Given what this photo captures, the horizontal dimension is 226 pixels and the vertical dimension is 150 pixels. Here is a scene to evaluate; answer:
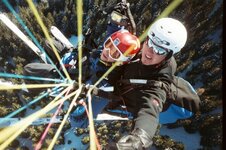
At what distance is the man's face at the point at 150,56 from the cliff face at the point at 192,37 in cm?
114

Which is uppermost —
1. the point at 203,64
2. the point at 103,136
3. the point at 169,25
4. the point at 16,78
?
the point at 169,25

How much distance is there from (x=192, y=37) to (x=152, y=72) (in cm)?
172

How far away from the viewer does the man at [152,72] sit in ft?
4.99

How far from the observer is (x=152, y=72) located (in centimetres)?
182

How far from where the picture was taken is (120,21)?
2.13 m

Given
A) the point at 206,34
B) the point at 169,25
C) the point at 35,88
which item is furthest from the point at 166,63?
the point at 206,34

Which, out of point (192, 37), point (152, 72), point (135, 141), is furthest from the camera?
point (192, 37)

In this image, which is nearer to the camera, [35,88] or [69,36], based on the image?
[35,88]

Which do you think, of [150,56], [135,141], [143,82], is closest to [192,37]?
[150,56]

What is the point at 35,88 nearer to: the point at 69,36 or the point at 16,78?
the point at 16,78

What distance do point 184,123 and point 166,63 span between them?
1.74 meters

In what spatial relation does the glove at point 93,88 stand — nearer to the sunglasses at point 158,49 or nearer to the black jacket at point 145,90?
the black jacket at point 145,90

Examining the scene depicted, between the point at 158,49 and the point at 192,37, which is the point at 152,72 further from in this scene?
the point at 192,37

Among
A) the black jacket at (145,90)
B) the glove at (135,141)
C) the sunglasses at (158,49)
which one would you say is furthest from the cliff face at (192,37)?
the glove at (135,141)
